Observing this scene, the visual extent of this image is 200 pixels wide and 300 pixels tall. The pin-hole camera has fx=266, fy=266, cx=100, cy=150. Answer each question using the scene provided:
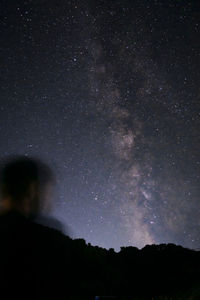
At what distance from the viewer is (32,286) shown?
21.2 m

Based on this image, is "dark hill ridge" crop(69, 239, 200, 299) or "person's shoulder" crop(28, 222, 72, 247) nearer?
Answer: "dark hill ridge" crop(69, 239, 200, 299)

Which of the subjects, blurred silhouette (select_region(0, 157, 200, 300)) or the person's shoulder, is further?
the person's shoulder

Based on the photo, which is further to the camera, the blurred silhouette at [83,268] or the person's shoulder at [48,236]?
the person's shoulder at [48,236]

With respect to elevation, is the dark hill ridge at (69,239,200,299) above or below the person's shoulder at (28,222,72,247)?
below

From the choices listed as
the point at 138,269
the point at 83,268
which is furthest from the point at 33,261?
the point at 138,269

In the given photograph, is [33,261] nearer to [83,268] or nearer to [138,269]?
[83,268]

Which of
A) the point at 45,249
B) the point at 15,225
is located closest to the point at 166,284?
the point at 45,249

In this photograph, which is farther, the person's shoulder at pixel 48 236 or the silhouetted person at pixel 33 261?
the person's shoulder at pixel 48 236

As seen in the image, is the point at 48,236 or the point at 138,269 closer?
the point at 48,236

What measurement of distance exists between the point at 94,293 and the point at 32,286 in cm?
521

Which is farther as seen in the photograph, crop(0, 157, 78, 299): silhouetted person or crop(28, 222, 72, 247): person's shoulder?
crop(28, 222, 72, 247): person's shoulder

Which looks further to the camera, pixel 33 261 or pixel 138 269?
pixel 138 269

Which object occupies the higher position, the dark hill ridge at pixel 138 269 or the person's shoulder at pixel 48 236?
the person's shoulder at pixel 48 236

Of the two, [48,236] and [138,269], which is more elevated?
[48,236]
